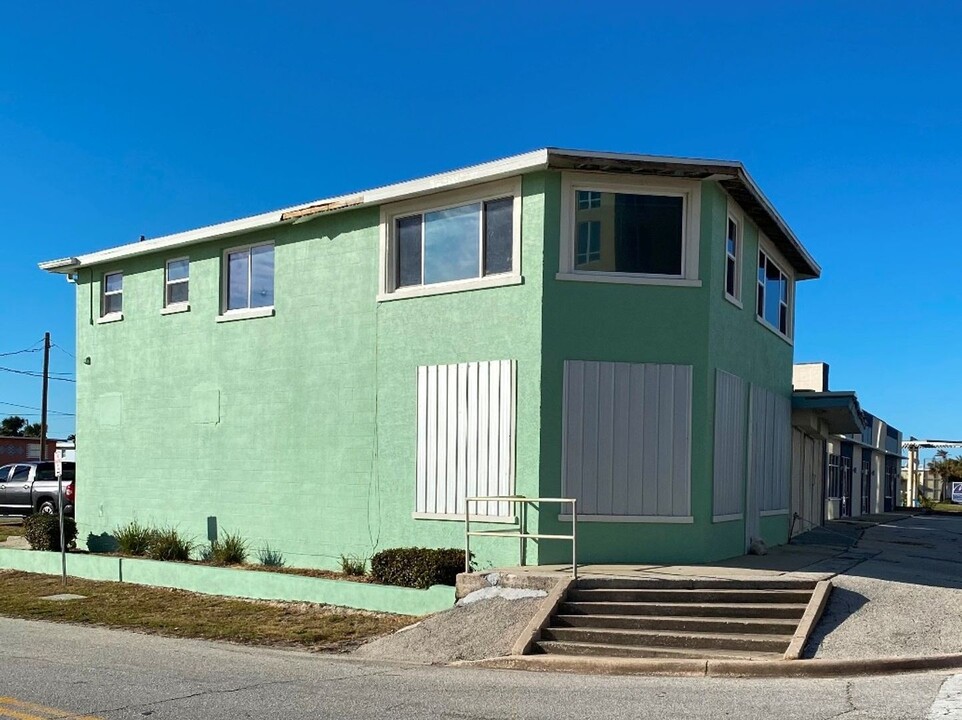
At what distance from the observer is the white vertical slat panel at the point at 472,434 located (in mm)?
14984

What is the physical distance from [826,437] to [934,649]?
14705mm

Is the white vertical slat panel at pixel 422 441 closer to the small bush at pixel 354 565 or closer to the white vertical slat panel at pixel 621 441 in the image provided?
the small bush at pixel 354 565

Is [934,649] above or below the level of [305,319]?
below

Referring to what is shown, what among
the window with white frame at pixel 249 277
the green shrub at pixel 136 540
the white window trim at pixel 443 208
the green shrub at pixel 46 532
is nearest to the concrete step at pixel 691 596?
the white window trim at pixel 443 208

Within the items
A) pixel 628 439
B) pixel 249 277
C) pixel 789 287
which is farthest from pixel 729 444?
pixel 249 277

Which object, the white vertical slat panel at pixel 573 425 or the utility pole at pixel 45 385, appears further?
Answer: the utility pole at pixel 45 385

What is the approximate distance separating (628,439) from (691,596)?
2921mm


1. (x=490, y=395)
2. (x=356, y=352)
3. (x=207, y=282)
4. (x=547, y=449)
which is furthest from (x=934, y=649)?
(x=207, y=282)

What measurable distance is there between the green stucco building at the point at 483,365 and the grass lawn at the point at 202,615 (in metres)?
2.00

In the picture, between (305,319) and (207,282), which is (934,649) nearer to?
(305,319)

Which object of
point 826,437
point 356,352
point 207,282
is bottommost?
point 826,437

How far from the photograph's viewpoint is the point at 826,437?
80.9ft

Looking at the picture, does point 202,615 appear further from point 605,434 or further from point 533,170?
point 533,170

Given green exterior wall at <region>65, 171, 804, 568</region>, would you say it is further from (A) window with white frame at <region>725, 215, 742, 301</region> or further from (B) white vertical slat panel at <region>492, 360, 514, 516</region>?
(A) window with white frame at <region>725, 215, 742, 301</region>
